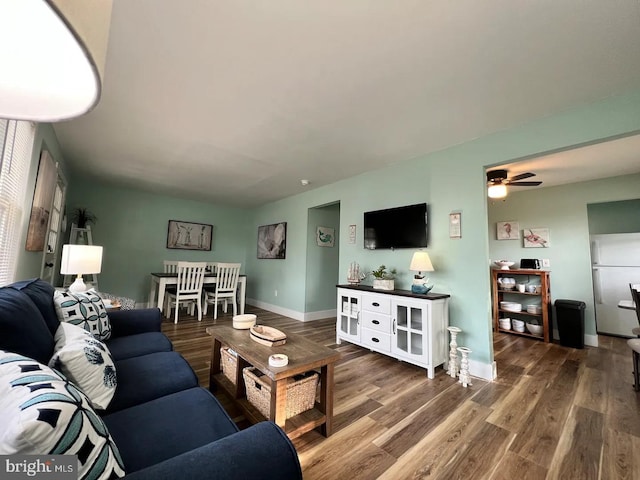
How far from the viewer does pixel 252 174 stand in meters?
3.82

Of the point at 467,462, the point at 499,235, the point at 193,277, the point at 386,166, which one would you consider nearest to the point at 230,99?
the point at 386,166

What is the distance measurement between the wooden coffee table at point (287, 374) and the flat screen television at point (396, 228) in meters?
1.84

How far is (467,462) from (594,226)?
4.66 metres

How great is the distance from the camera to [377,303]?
2.85 meters

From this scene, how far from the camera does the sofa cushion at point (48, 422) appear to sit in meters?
0.45

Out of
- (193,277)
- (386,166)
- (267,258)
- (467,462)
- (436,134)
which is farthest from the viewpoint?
(267,258)

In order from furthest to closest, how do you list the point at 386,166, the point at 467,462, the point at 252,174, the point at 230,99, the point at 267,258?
the point at 267,258 → the point at 252,174 → the point at 386,166 → the point at 230,99 → the point at 467,462

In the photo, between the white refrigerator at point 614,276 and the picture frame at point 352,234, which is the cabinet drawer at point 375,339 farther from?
the white refrigerator at point 614,276

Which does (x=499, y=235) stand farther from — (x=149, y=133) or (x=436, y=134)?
(x=149, y=133)

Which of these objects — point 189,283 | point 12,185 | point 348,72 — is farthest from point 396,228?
point 12,185

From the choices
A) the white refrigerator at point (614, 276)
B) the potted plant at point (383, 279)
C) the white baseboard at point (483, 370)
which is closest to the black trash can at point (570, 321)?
the white refrigerator at point (614, 276)

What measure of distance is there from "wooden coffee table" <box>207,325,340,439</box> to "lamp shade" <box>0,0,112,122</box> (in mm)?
1319

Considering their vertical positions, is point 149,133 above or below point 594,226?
Result: above

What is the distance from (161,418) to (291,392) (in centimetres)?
70
